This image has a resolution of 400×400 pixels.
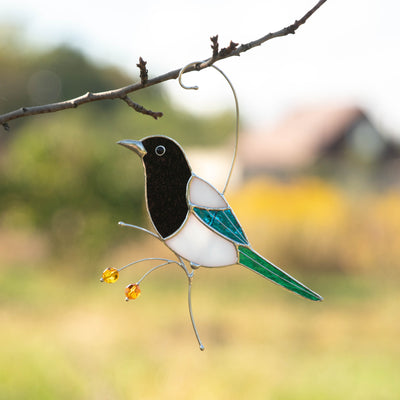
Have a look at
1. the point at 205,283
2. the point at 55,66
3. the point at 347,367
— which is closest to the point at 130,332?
the point at 205,283

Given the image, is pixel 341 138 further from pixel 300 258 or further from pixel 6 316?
pixel 6 316

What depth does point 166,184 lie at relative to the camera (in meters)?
1.23

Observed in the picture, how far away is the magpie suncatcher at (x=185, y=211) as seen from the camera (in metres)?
1.21

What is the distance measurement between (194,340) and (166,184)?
532cm

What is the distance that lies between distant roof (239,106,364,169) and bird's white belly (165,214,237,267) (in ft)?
40.8

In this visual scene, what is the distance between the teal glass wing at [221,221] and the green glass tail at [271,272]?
37 millimetres

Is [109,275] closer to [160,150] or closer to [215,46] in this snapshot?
[160,150]

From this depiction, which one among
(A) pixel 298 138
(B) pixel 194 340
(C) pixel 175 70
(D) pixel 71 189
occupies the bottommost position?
(B) pixel 194 340

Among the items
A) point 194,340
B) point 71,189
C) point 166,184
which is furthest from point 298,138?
point 166,184

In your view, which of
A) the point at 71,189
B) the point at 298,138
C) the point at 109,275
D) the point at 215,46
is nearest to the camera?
the point at 215,46

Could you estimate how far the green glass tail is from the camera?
3.63 feet

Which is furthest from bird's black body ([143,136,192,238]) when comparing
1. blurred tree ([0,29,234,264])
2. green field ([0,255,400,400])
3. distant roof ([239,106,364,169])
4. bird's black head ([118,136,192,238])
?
distant roof ([239,106,364,169])

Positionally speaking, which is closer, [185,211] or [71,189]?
[185,211]

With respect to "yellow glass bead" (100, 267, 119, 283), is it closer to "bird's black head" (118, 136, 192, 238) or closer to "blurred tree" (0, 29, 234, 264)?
"bird's black head" (118, 136, 192, 238)
